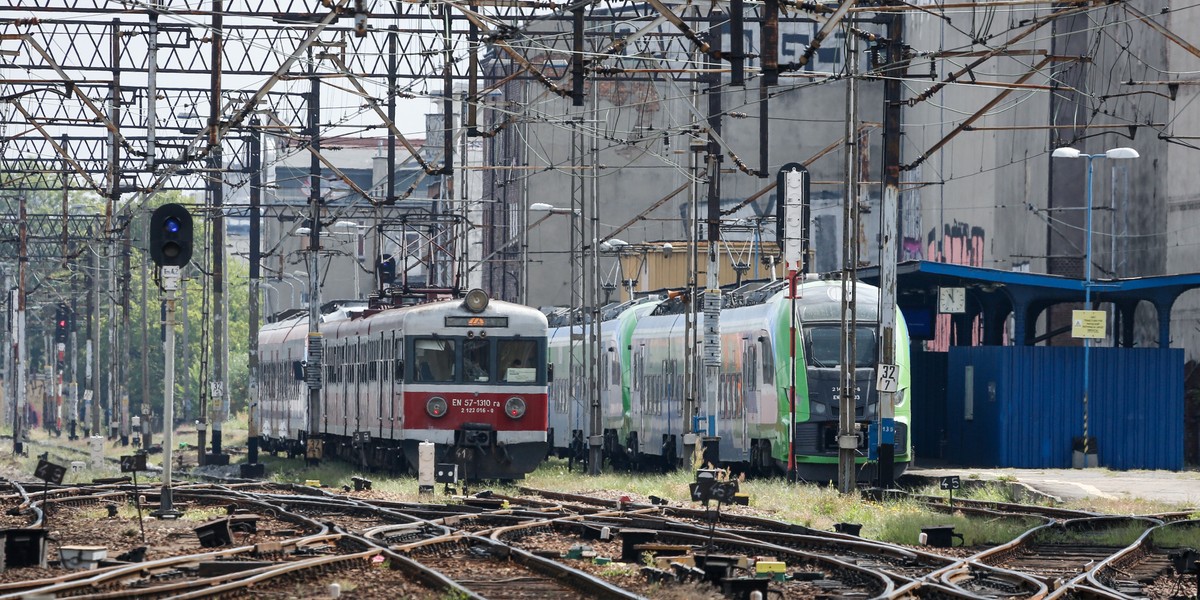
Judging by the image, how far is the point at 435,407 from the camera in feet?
92.1

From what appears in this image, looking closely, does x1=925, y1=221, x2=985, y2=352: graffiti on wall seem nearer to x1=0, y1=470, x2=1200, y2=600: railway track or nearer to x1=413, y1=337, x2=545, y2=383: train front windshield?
x1=413, y1=337, x2=545, y2=383: train front windshield

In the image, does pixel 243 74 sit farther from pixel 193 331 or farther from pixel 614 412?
pixel 193 331

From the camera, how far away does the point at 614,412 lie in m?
36.9

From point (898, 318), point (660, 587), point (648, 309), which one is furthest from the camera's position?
point (648, 309)

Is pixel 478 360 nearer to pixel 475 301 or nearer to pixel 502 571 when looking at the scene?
pixel 475 301

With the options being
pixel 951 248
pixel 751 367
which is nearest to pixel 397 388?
pixel 751 367

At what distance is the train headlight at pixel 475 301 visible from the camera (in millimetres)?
28219

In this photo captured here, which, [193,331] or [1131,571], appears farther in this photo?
[193,331]

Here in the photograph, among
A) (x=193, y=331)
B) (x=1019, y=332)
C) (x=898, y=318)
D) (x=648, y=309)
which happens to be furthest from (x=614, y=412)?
(x=193, y=331)

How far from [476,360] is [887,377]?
7.80 meters

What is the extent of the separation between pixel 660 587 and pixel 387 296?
21.8m

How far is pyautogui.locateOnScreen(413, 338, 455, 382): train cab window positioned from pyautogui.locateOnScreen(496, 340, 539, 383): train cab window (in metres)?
0.79

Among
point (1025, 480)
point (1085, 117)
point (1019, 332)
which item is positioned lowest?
point (1025, 480)

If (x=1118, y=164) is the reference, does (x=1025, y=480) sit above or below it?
below
